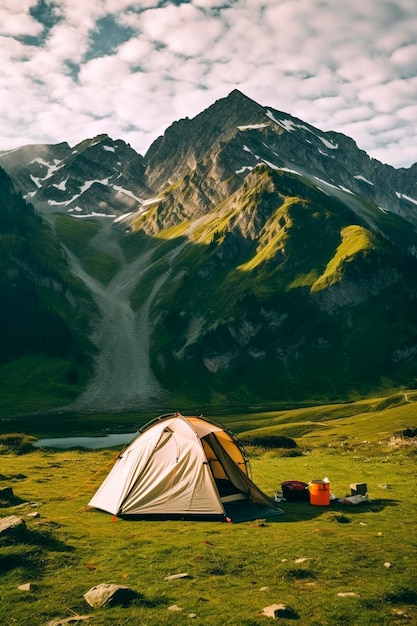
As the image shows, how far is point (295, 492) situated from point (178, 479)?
744 centimetres

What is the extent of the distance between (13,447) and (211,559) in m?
53.9

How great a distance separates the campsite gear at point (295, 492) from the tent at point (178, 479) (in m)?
1.33

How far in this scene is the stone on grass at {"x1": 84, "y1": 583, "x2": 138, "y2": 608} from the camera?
15.3m

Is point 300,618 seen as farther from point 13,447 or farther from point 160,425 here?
point 13,447

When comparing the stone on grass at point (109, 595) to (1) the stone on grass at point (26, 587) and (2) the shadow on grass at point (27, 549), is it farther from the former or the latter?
(2) the shadow on grass at point (27, 549)

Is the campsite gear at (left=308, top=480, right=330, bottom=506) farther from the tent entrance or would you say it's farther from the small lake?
the small lake

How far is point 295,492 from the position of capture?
97.9 feet

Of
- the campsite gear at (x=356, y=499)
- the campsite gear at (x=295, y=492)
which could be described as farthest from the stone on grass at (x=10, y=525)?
the campsite gear at (x=356, y=499)

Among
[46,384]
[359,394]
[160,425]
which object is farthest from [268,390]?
[160,425]

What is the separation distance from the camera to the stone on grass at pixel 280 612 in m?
14.3

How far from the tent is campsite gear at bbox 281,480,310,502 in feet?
4.38

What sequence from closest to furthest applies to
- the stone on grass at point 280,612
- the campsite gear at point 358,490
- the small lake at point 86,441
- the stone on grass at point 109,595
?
1. the stone on grass at point 280,612
2. the stone on grass at point 109,595
3. the campsite gear at point 358,490
4. the small lake at point 86,441

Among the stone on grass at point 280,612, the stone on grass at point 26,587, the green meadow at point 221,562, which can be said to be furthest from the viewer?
the stone on grass at point 26,587

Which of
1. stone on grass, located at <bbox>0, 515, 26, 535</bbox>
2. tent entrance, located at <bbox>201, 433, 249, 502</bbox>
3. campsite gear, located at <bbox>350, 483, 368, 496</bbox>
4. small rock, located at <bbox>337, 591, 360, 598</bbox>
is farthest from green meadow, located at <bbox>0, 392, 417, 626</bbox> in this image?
tent entrance, located at <bbox>201, 433, 249, 502</bbox>
